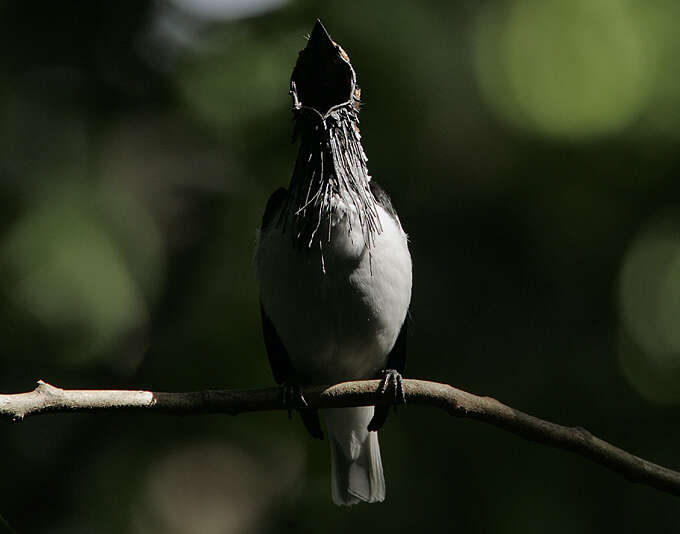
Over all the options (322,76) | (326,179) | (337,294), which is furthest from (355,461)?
(322,76)

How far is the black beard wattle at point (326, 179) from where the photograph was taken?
11.8 ft

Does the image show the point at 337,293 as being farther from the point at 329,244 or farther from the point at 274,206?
the point at 274,206

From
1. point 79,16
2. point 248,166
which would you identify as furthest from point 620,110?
point 79,16

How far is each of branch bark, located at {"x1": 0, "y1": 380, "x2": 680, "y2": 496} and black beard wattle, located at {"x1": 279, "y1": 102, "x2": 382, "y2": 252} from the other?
2.16 feet

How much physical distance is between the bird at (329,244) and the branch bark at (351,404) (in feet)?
0.40

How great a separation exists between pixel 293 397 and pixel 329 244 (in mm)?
624

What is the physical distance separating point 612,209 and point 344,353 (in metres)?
3.03

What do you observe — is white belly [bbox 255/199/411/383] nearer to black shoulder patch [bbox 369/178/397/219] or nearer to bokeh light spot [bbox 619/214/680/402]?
black shoulder patch [bbox 369/178/397/219]

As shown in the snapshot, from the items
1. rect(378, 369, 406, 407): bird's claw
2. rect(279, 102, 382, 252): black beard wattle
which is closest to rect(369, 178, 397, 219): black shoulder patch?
rect(279, 102, 382, 252): black beard wattle

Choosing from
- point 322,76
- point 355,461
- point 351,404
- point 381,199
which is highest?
point 322,76

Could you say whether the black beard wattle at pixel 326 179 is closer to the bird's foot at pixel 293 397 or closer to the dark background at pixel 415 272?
the bird's foot at pixel 293 397

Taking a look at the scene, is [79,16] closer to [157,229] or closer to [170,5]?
[170,5]

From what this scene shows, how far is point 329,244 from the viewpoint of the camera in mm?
3590

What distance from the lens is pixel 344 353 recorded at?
396cm
